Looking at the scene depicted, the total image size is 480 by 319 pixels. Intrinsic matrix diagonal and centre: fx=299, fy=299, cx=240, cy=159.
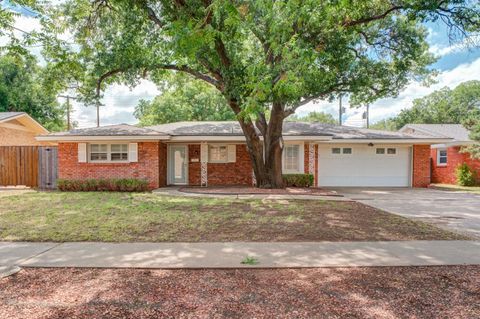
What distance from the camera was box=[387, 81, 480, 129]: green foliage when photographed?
41.9 metres

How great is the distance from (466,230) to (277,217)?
4092mm

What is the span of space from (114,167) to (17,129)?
10.9 meters

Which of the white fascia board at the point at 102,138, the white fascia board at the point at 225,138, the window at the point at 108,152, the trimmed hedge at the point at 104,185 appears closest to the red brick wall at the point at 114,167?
the window at the point at 108,152

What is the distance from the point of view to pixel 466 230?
21.2ft

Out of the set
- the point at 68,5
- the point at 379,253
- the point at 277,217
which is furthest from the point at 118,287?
the point at 68,5

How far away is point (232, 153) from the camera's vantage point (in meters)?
15.4

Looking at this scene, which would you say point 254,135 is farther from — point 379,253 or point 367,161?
point 379,253

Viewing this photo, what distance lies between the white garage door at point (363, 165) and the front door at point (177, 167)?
7219 millimetres

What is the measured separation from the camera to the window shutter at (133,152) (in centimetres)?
1370

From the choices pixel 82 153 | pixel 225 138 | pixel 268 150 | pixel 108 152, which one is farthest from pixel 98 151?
pixel 268 150

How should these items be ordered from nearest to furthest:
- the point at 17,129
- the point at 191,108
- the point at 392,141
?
the point at 392,141, the point at 17,129, the point at 191,108

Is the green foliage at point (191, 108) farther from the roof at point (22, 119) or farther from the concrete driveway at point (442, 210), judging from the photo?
the concrete driveway at point (442, 210)

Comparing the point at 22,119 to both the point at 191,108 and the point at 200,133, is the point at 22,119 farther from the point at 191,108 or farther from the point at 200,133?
the point at 191,108

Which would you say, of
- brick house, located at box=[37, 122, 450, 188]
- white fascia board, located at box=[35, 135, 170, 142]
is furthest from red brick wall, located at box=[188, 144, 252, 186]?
white fascia board, located at box=[35, 135, 170, 142]
